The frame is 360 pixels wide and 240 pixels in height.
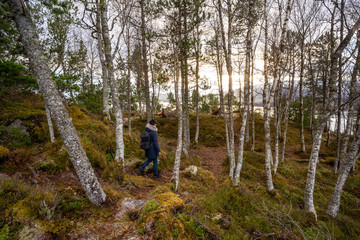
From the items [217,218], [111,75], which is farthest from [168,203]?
[111,75]

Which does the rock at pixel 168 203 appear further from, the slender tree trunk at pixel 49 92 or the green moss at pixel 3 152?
the green moss at pixel 3 152

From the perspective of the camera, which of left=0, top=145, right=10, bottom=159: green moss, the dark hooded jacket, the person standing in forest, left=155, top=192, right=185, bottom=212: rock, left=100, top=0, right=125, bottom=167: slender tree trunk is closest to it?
left=155, top=192, right=185, bottom=212: rock

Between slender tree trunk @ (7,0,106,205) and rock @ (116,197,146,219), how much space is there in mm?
626

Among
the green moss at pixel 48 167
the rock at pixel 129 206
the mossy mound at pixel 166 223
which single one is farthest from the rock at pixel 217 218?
the green moss at pixel 48 167

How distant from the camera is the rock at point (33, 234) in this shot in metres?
2.58

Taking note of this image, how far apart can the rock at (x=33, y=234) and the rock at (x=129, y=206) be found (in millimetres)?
1249

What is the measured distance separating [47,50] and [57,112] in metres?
7.18

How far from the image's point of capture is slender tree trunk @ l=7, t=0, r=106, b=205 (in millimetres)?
2934

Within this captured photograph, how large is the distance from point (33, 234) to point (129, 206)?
176cm

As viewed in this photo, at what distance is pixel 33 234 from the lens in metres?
2.65

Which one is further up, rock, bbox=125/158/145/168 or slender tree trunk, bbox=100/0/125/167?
slender tree trunk, bbox=100/0/125/167

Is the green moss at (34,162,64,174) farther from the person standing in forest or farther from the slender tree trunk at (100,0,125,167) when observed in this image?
the person standing in forest

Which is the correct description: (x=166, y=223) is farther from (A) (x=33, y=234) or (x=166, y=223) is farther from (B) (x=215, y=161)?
(B) (x=215, y=161)

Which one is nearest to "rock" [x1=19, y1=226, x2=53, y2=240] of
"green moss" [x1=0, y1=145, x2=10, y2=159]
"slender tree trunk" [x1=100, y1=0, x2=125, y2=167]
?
"slender tree trunk" [x1=100, y1=0, x2=125, y2=167]
